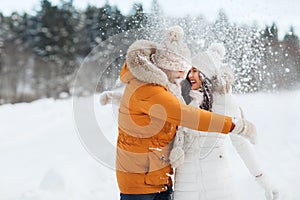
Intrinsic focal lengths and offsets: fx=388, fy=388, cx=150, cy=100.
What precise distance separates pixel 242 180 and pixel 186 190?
242 cm

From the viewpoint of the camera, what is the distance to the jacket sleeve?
7.13 ft

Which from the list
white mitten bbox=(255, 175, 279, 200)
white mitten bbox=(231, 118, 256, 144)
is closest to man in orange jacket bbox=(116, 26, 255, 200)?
white mitten bbox=(231, 118, 256, 144)

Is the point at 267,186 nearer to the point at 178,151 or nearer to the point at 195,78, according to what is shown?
the point at 178,151

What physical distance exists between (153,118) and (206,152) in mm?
442

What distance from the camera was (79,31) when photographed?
1190 inches

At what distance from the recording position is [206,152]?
2.47 metres

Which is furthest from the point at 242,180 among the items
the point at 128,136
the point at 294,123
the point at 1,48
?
the point at 1,48

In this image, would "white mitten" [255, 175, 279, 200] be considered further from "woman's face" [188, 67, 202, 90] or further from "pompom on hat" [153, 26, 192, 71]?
"pompom on hat" [153, 26, 192, 71]

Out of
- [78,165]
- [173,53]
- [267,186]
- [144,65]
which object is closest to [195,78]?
[173,53]

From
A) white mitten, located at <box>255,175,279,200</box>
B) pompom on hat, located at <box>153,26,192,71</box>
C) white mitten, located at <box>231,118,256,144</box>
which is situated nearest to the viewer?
white mitten, located at <box>231,118,256,144</box>

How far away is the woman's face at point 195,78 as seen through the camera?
8.52ft

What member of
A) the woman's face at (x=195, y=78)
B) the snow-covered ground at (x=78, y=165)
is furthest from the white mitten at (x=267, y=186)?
the snow-covered ground at (x=78, y=165)

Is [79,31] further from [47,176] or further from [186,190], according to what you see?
[186,190]

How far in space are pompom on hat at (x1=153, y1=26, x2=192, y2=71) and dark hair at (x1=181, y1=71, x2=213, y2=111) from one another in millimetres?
174
